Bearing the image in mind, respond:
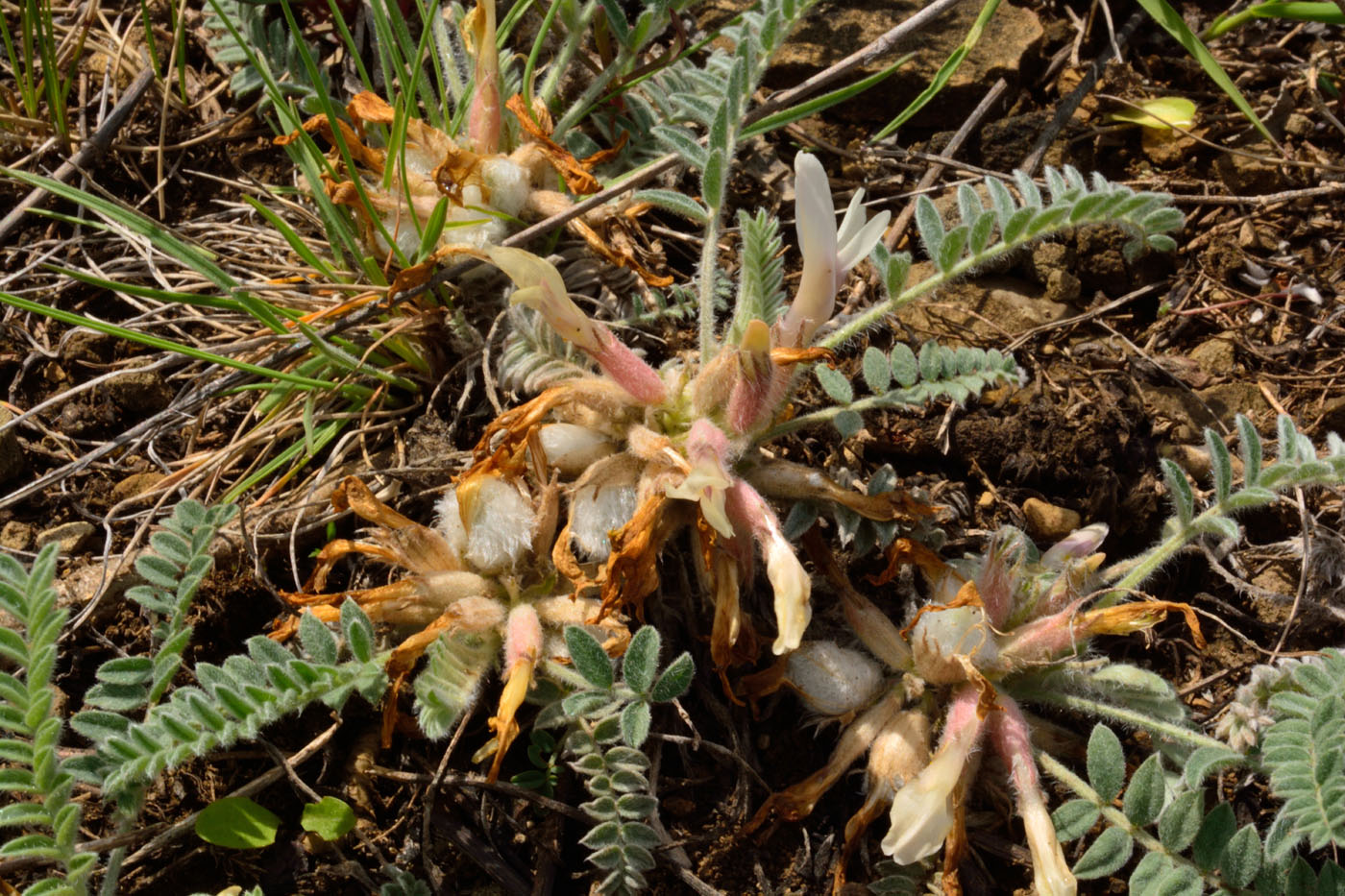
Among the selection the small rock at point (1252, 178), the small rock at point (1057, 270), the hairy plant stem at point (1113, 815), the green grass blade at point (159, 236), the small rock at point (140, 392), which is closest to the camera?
the hairy plant stem at point (1113, 815)

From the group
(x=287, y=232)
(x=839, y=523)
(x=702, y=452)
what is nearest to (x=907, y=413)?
(x=839, y=523)

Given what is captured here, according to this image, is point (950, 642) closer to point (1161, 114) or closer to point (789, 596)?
point (789, 596)

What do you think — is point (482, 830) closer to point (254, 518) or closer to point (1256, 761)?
point (254, 518)

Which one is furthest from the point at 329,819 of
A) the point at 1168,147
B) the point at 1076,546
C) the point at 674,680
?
the point at 1168,147

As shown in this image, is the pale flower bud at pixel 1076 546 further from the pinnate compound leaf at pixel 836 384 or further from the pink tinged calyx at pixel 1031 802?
the pinnate compound leaf at pixel 836 384

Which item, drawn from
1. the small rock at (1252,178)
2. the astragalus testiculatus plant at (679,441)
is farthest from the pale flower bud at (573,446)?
the small rock at (1252,178)

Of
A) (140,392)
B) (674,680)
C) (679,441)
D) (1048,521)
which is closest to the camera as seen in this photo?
(674,680)
